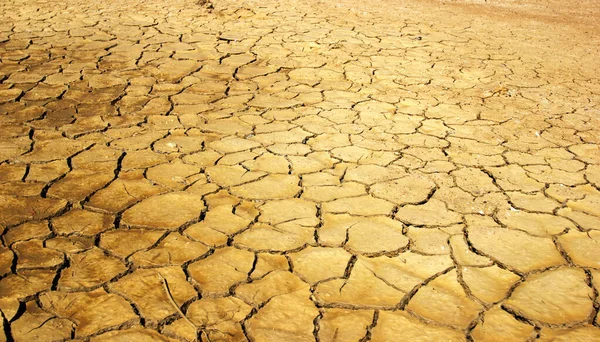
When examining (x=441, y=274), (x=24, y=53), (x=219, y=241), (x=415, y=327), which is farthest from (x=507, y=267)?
(x=24, y=53)

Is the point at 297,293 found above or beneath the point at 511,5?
beneath

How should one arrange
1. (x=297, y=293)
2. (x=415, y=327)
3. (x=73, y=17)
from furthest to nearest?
(x=73, y=17), (x=297, y=293), (x=415, y=327)

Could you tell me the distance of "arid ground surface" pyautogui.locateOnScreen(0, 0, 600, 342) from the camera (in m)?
1.86

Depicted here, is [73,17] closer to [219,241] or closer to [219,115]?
[219,115]

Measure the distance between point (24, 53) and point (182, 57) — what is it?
1.45 metres

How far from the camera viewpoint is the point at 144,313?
1.81 metres

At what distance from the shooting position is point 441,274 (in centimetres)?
208

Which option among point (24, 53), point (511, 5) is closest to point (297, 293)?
point (24, 53)

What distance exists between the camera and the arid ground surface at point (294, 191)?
1.86 metres

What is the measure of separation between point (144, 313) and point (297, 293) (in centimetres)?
56

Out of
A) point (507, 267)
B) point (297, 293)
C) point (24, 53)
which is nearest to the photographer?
point (297, 293)

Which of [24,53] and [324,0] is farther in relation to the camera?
[324,0]

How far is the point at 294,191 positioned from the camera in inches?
105

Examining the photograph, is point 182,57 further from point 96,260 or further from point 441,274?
point 441,274
